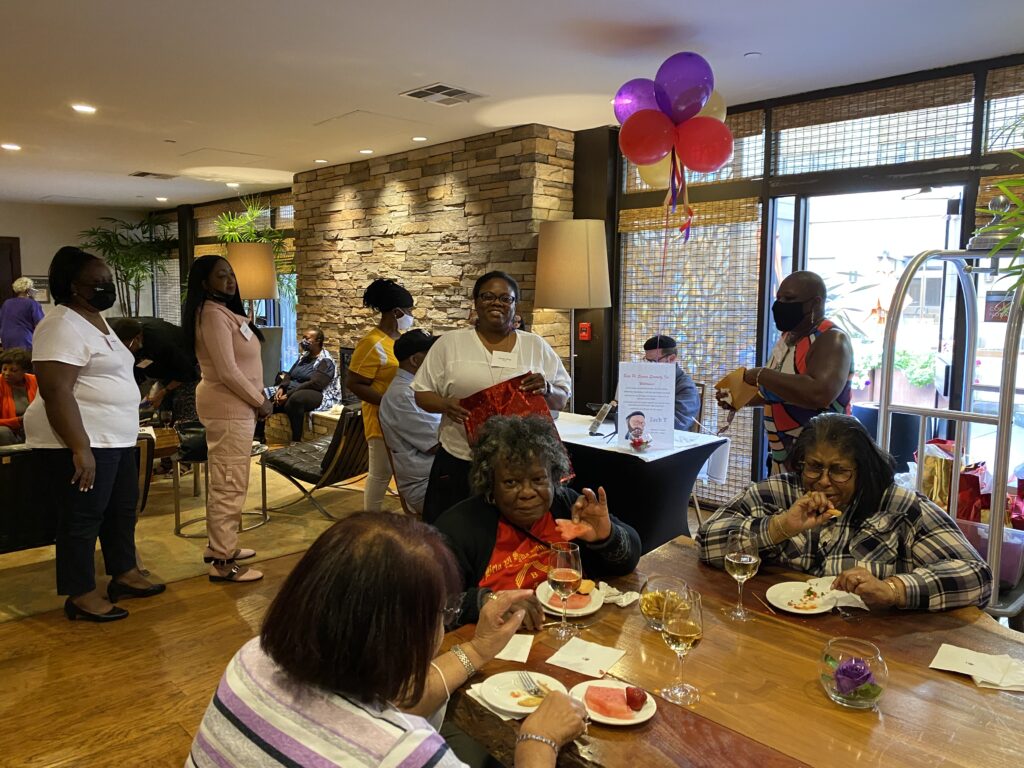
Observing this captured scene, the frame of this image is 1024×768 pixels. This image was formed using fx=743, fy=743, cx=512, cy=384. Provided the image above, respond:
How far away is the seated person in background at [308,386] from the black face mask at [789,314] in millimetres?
4789

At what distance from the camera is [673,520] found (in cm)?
357

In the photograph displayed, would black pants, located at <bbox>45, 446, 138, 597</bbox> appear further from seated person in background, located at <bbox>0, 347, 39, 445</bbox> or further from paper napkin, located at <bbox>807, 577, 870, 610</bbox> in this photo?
paper napkin, located at <bbox>807, 577, 870, 610</bbox>

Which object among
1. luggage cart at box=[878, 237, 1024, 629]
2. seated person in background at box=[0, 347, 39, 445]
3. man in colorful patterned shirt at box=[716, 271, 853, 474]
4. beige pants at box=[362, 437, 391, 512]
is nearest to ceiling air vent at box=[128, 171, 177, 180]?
seated person in background at box=[0, 347, 39, 445]

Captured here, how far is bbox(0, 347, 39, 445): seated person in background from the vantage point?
432cm

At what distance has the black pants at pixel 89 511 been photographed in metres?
2.87

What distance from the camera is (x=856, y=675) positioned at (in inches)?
48.6

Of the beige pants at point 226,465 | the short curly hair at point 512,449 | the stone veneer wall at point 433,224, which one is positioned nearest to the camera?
the short curly hair at point 512,449

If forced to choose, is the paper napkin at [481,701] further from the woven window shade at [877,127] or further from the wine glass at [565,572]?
the woven window shade at [877,127]

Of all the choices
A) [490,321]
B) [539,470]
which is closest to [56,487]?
[490,321]

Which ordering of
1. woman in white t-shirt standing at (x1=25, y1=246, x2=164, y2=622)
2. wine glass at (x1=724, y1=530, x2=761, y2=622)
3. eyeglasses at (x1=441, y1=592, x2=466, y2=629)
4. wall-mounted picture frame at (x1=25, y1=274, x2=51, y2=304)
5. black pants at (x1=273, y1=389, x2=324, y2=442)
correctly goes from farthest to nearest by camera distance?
1. wall-mounted picture frame at (x1=25, y1=274, x2=51, y2=304)
2. black pants at (x1=273, y1=389, x2=324, y2=442)
3. woman in white t-shirt standing at (x1=25, y1=246, x2=164, y2=622)
4. wine glass at (x1=724, y1=530, x2=761, y2=622)
5. eyeglasses at (x1=441, y1=592, x2=466, y2=629)

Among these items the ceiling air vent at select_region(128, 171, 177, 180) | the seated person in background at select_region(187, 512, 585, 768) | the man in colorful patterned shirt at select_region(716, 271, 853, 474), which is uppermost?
the ceiling air vent at select_region(128, 171, 177, 180)

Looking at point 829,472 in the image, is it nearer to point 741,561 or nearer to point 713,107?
point 741,561

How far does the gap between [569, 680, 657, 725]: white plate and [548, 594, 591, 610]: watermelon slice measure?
25 cm

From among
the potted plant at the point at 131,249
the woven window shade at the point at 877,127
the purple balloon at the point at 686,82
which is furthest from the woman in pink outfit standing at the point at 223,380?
the potted plant at the point at 131,249
